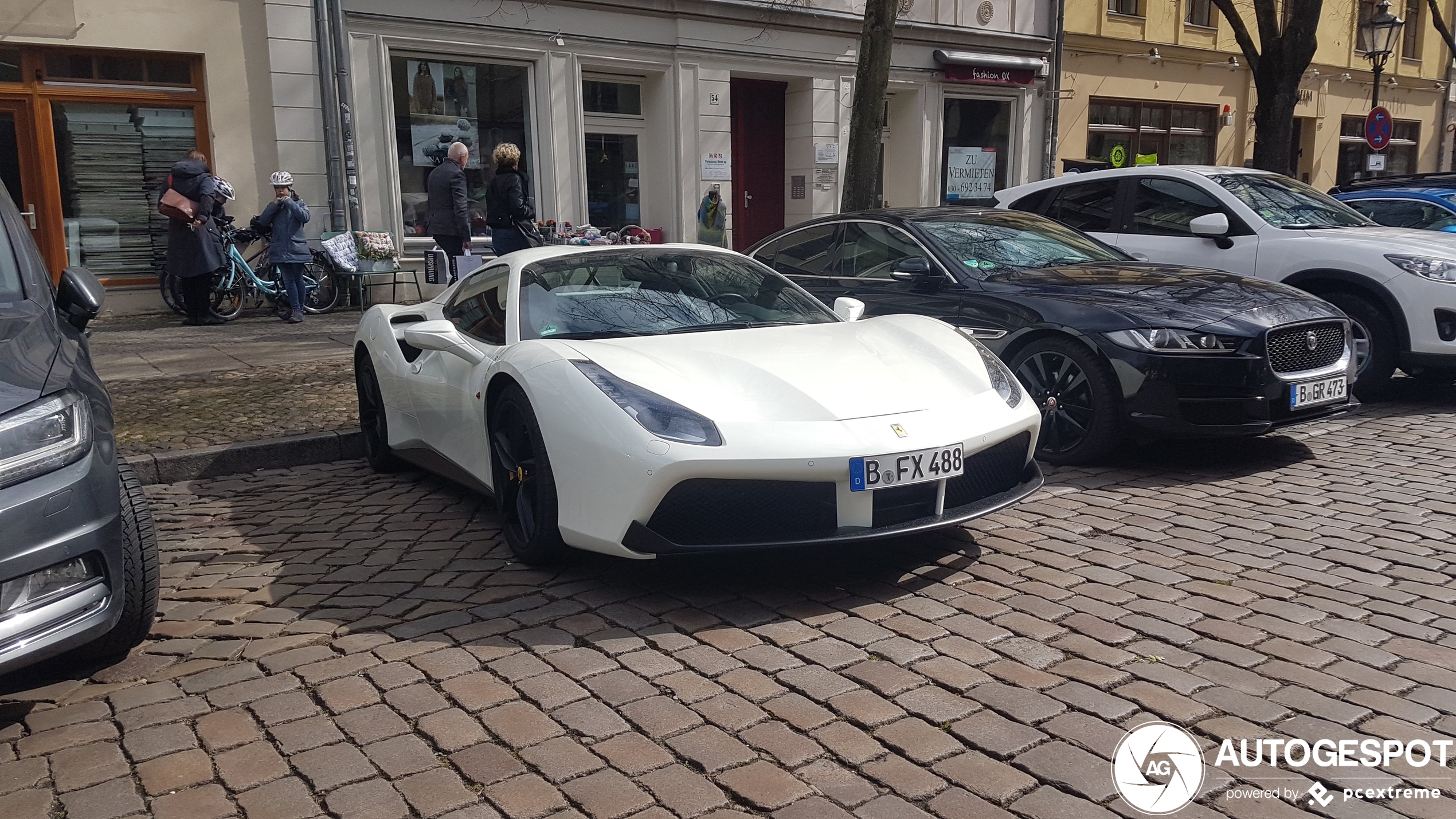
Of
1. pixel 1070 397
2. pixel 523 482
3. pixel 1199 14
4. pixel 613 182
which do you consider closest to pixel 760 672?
pixel 523 482

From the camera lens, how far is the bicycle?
12.5 metres

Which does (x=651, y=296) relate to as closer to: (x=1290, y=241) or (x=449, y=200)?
(x=1290, y=241)

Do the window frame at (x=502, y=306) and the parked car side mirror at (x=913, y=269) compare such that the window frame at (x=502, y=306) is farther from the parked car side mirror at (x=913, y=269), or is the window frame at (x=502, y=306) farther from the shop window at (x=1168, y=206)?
the shop window at (x=1168, y=206)

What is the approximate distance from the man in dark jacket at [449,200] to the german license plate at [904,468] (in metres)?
8.63

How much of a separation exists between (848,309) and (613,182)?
11.5 meters

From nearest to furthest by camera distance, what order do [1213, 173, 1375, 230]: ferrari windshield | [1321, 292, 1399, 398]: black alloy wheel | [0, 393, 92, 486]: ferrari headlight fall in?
[0, 393, 92, 486]: ferrari headlight < [1321, 292, 1399, 398]: black alloy wheel < [1213, 173, 1375, 230]: ferrari windshield

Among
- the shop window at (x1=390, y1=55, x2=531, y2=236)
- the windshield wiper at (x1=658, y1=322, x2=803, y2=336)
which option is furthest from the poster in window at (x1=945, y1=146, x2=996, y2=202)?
the windshield wiper at (x1=658, y1=322, x2=803, y2=336)

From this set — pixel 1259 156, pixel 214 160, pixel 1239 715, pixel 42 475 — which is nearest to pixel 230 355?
pixel 214 160

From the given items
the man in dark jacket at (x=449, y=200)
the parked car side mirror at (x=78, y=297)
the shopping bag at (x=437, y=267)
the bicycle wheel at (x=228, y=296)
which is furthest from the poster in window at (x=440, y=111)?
the parked car side mirror at (x=78, y=297)

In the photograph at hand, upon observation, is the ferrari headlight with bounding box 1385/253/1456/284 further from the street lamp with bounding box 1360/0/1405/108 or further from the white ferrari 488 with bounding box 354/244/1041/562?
the street lamp with bounding box 1360/0/1405/108

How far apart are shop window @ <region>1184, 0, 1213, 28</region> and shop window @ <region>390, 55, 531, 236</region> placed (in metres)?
15.0

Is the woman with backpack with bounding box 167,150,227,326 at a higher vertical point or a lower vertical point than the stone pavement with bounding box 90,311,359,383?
higher

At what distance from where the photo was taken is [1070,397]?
5812mm

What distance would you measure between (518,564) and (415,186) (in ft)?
35.8
